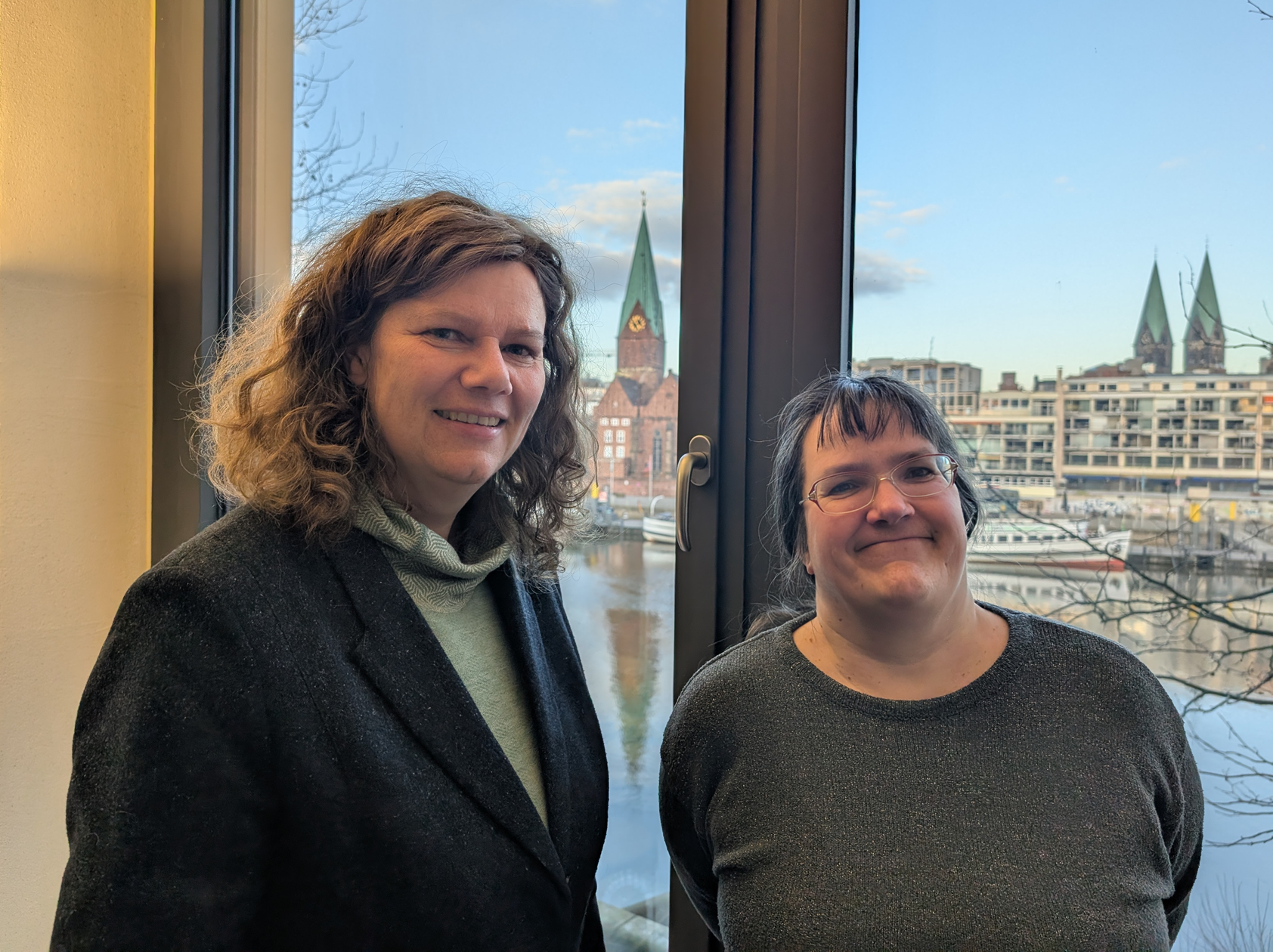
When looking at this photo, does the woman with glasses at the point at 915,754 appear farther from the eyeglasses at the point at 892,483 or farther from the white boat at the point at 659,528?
the white boat at the point at 659,528

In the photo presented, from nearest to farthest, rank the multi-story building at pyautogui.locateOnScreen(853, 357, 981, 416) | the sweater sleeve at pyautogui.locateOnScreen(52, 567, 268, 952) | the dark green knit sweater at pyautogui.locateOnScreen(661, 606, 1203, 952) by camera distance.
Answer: the sweater sleeve at pyautogui.locateOnScreen(52, 567, 268, 952) < the dark green knit sweater at pyautogui.locateOnScreen(661, 606, 1203, 952) < the multi-story building at pyautogui.locateOnScreen(853, 357, 981, 416)

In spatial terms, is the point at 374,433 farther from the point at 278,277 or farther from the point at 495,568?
the point at 278,277

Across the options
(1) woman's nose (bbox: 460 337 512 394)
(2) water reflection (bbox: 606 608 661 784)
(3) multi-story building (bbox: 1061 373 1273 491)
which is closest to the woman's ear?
(1) woman's nose (bbox: 460 337 512 394)

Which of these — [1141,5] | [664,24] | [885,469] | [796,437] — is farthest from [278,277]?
[1141,5]

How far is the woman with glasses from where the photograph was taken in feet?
3.43

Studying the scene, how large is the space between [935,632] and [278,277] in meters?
1.79

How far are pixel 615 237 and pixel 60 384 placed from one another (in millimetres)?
1324

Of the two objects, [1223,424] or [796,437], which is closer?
[1223,424]

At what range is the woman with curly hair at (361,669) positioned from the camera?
3.02 ft

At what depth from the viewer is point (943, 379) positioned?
1.42 meters

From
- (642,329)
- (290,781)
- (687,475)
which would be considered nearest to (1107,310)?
(687,475)

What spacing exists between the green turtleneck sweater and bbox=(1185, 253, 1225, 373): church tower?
3.10 feet

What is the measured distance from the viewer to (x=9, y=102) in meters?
2.08

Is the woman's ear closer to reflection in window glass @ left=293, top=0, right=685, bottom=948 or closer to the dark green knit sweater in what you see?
reflection in window glass @ left=293, top=0, right=685, bottom=948
